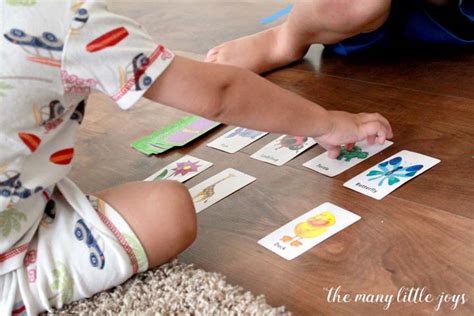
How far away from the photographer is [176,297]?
0.80m

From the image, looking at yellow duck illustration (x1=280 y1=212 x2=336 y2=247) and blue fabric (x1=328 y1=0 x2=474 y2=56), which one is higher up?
blue fabric (x1=328 y1=0 x2=474 y2=56)

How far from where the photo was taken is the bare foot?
1409 millimetres

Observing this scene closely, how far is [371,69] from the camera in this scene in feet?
4.48

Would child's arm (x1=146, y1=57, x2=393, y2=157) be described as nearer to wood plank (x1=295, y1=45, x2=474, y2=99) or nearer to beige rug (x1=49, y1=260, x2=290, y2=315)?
beige rug (x1=49, y1=260, x2=290, y2=315)

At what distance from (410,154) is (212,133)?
1.22 feet

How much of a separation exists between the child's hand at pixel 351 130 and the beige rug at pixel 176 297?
0.28m

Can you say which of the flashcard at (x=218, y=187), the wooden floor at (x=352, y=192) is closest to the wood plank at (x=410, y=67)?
the wooden floor at (x=352, y=192)

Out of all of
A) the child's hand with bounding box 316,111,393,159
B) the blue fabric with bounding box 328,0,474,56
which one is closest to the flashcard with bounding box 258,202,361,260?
the child's hand with bounding box 316,111,393,159

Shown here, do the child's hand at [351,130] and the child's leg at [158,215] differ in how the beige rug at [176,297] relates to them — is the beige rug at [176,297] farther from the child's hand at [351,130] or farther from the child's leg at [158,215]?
the child's hand at [351,130]

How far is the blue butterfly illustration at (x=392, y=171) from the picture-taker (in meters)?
0.98

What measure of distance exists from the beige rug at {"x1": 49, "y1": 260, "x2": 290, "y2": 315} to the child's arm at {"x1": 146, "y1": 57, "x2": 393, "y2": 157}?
8.1 inches

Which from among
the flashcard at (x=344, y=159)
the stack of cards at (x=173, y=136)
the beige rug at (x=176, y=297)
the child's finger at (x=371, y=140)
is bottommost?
the beige rug at (x=176, y=297)

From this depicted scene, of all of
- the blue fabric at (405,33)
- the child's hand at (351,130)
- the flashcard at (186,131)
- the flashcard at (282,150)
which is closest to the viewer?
the child's hand at (351,130)

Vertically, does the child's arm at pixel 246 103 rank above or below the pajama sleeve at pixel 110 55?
below
